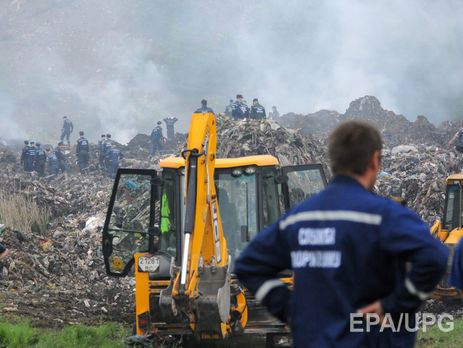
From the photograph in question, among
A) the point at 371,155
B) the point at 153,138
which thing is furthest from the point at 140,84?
the point at 371,155

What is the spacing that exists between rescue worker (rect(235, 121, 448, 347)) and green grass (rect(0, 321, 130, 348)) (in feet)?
14.2

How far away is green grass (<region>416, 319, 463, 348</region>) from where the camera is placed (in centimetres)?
649

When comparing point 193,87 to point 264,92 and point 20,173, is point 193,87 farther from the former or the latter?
point 20,173

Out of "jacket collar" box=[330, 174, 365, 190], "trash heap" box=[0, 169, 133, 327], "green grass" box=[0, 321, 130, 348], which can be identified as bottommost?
"green grass" box=[0, 321, 130, 348]

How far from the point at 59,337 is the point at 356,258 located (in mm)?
4889

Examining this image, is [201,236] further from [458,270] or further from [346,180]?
[346,180]

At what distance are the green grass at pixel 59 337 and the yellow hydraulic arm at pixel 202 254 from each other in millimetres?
1551

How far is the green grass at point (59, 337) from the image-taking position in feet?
18.9

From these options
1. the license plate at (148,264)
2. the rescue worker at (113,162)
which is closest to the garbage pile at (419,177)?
the license plate at (148,264)

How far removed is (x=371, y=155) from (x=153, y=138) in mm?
25724

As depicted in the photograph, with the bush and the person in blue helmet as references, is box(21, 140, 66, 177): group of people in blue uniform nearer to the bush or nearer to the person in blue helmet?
the person in blue helmet

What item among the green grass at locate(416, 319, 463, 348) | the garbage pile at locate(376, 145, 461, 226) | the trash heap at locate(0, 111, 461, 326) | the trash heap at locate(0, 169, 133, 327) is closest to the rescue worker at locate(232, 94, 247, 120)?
the trash heap at locate(0, 111, 461, 326)

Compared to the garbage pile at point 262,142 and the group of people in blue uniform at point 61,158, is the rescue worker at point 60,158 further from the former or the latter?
the garbage pile at point 262,142

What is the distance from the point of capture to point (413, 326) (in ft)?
7.31
